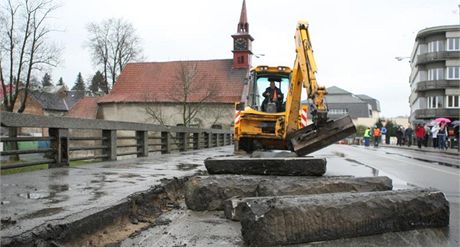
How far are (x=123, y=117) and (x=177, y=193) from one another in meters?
59.8

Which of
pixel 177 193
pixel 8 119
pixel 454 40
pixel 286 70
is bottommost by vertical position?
pixel 177 193

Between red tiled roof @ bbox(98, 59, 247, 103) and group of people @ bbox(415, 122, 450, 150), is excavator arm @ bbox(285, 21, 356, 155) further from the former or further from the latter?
red tiled roof @ bbox(98, 59, 247, 103)

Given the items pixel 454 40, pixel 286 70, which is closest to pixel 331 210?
pixel 286 70

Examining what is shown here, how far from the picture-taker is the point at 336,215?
15.7 feet

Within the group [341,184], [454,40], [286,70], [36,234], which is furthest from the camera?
[454,40]

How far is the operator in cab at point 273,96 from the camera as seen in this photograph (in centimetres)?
1596

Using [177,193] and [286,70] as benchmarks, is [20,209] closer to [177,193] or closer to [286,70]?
[177,193]

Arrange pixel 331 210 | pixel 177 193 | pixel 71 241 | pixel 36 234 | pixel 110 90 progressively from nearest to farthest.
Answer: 1. pixel 36 234
2. pixel 71 241
3. pixel 331 210
4. pixel 177 193
5. pixel 110 90

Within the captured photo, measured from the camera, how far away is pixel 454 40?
208 ft

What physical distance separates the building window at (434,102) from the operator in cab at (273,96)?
55847mm

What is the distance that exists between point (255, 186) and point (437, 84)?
64777 mm

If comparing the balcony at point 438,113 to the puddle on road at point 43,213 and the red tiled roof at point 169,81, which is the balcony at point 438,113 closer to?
the red tiled roof at point 169,81

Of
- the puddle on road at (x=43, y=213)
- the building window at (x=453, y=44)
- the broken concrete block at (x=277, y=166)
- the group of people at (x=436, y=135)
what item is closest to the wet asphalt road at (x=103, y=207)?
the puddle on road at (x=43, y=213)

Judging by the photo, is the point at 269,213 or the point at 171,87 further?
the point at 171,87
